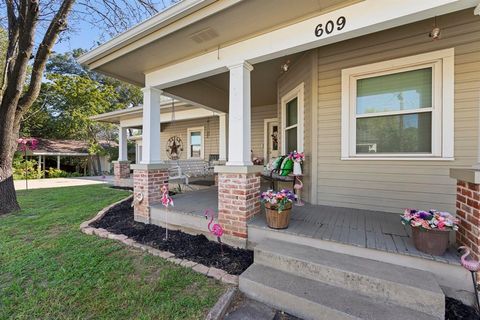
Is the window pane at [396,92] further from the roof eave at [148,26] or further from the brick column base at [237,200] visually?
the roof eave at [148,26]

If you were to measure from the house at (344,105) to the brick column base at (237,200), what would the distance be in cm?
2

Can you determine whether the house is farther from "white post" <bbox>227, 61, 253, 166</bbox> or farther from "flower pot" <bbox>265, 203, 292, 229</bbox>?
"flower pot" <bbox>265, 203, 292, 229</bbox>

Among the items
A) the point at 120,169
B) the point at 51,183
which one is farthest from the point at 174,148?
the point at 51,183

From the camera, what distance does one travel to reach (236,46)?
306cm

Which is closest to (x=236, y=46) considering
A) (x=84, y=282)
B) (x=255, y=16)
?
(x=255, y=16)

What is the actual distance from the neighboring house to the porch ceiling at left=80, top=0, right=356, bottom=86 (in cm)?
1555

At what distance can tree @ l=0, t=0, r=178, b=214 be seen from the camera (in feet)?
15.9

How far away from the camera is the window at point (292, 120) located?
4.23 metres

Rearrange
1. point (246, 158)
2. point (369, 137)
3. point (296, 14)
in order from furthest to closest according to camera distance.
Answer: point (369, 137), point (246, 158), point (296, 14)

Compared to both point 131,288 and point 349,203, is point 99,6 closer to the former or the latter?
point 131,288

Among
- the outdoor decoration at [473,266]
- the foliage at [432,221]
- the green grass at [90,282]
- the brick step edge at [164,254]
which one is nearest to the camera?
the outdoor decoration at [473,266]

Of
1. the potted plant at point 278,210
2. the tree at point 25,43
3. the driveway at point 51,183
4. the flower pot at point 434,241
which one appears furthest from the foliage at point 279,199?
the driveway at point 51,183

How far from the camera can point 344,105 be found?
354 cm

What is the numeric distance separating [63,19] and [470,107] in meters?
7.48
